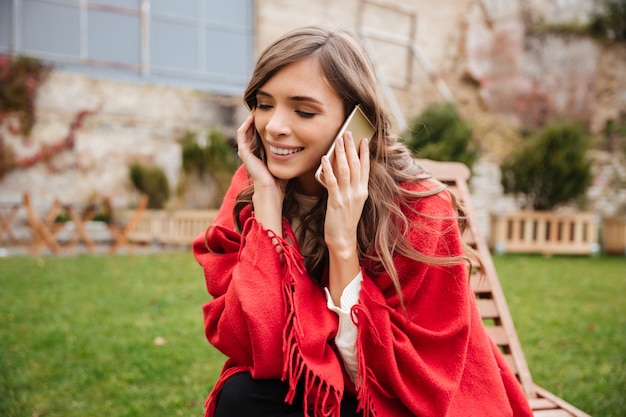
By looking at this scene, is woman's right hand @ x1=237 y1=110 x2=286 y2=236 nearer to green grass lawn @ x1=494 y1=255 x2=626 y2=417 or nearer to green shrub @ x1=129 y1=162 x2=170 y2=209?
green grass lawn @ x1=494 y1=255 x2=626 y2=417

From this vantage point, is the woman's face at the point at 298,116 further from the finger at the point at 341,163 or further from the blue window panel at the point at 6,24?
the blue window panel at the point at 6,24

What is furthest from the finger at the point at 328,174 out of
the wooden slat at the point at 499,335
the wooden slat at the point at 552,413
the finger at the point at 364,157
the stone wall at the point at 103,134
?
the stone wall at the point at 103,134

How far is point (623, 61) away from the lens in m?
16.5

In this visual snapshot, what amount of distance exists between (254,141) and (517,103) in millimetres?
17400

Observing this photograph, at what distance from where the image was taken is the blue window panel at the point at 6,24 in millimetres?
11844

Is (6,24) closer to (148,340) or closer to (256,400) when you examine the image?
(148,340)

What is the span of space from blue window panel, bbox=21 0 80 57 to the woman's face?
1274 cm

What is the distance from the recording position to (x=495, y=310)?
2.51 metres

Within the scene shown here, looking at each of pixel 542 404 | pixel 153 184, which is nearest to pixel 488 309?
pixel 542 404

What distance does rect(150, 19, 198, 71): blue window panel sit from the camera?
44.4ft

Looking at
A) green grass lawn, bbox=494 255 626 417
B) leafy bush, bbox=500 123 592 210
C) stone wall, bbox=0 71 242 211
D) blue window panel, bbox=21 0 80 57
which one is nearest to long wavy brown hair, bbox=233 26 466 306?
green grass lawn, bbox=494 255 626 417

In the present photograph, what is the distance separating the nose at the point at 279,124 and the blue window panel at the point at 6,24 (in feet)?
42.3

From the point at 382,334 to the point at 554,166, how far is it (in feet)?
32.7

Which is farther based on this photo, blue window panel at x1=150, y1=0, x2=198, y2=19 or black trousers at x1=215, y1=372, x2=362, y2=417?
blue window panel at x1=150, y1=0, x2=198, y2=19
